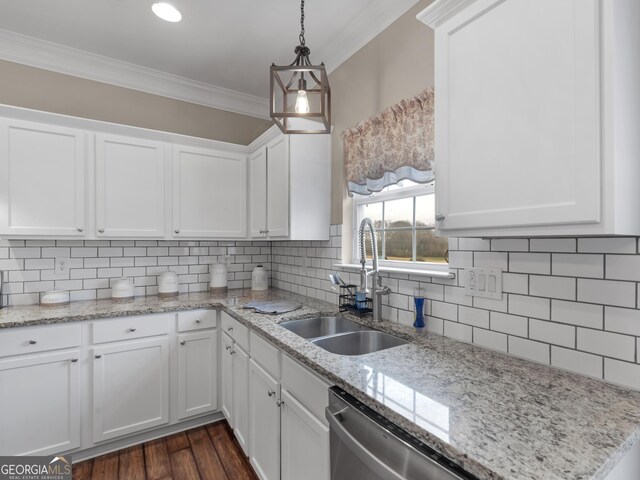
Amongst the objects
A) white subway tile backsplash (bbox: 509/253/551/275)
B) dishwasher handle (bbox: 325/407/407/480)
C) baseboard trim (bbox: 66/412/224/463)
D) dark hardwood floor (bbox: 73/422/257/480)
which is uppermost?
white subway tile backsplash (bbox: 509/253/551/275)

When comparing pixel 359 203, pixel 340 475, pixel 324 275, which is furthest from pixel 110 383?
pixel 359 203

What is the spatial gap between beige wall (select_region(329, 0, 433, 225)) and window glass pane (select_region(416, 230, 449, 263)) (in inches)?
23.5

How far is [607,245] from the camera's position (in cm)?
107

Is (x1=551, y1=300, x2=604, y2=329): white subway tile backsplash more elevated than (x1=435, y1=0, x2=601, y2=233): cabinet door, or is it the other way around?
(x1=435, y1=0, x2=601, y2=233): cabinet door

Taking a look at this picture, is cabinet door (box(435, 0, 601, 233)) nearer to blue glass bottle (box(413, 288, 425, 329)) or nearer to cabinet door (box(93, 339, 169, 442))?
blue glass bottle (box(413, 288, 425, 329))

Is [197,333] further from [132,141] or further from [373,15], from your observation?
[373,15]

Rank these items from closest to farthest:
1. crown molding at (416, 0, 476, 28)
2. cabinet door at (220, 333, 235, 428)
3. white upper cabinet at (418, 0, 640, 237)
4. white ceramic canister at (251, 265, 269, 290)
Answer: white upper cabinet at (418, 0, 640, 237), crown molding at (416, 0, 476, 28), cabinet door at (220, 333, 235, 428), white ceramic canister at (251, 265, 269, 290)

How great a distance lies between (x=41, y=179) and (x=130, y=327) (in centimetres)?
114

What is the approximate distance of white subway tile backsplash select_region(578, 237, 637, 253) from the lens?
1.02 metres

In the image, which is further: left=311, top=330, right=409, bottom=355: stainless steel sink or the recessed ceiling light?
the recessed ceiling light

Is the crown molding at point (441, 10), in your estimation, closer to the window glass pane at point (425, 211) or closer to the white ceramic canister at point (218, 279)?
the window glass pane at point (425, 211)

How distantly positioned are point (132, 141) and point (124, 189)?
1.20ft

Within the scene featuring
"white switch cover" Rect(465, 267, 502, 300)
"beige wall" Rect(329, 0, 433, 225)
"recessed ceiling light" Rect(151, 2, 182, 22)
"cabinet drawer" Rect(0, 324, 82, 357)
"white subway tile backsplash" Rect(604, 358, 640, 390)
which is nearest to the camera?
"white subway tile backsplash" Rect(604, 358, 640, 390)

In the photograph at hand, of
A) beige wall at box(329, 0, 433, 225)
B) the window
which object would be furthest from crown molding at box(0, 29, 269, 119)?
the window
